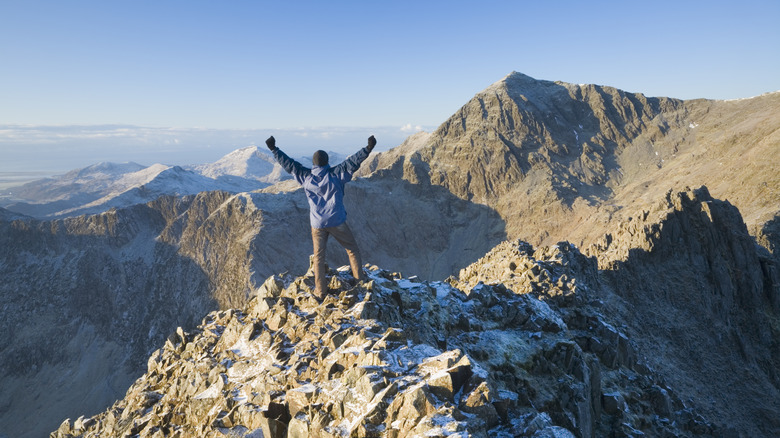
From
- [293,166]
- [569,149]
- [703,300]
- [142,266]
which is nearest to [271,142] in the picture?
[293,166]

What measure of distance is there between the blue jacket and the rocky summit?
2354 millimetres

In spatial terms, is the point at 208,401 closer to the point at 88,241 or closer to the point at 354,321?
the point at 354,321

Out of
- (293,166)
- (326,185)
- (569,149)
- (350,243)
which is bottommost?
(350,243)

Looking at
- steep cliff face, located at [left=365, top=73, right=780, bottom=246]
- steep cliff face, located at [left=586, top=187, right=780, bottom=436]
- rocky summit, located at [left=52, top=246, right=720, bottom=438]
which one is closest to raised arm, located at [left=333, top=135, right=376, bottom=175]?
rocky summit, located at [left=52, top=246, right=720, bottom=438]

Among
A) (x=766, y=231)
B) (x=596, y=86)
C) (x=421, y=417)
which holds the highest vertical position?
(x=596, y=86)

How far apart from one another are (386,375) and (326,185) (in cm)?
558

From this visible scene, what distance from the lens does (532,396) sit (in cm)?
1216

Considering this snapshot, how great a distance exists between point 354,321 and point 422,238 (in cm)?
8968

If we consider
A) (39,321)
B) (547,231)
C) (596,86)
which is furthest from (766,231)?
(39,321)

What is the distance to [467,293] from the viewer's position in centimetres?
2280

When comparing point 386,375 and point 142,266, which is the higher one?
point 386,375

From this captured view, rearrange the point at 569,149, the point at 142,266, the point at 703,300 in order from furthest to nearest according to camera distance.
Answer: the point at 569,149 → the point at 142,266 → the point at 703,300

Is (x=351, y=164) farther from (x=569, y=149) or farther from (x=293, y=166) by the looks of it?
(x=569, y=149)

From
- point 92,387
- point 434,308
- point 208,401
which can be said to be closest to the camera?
point 208,401
